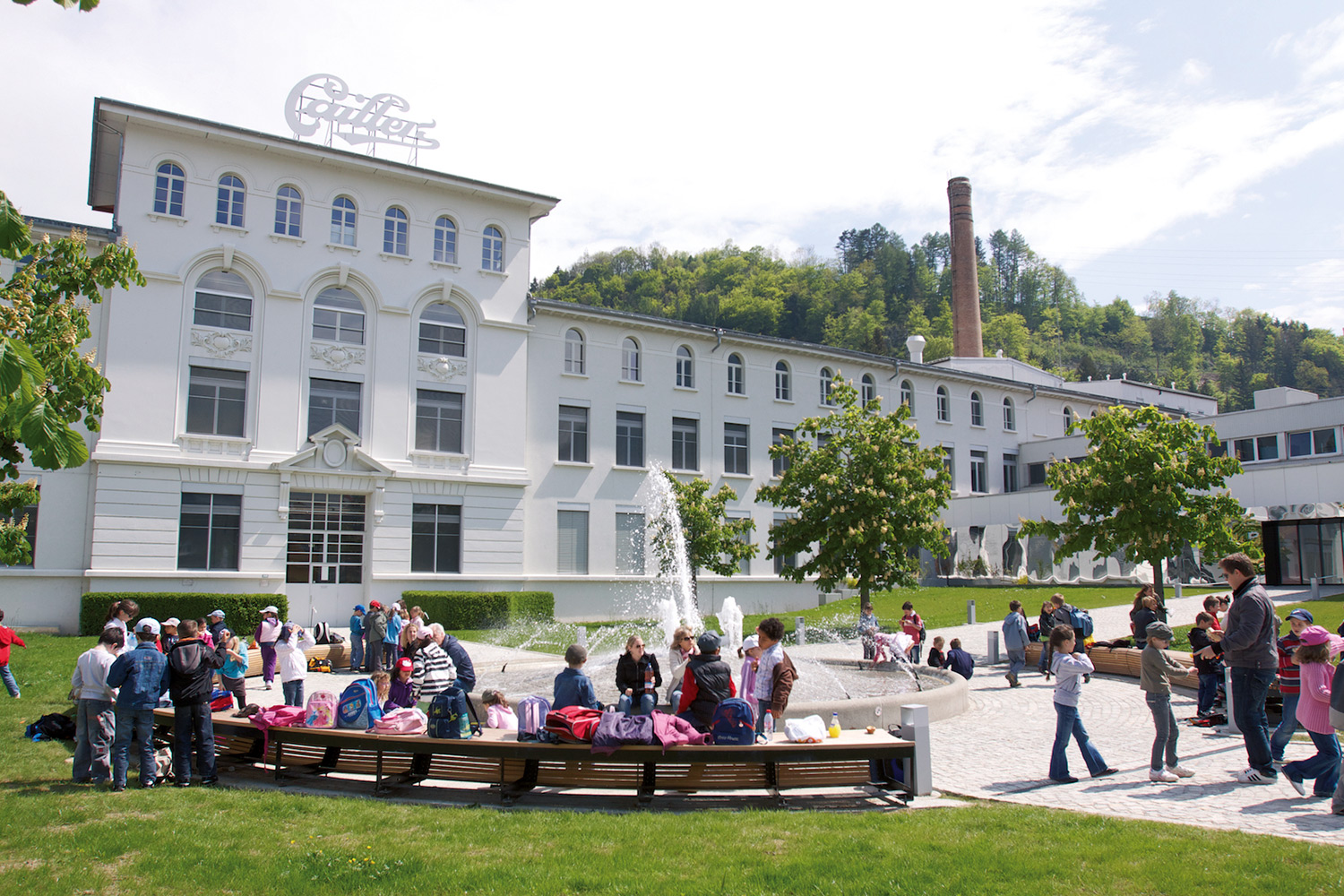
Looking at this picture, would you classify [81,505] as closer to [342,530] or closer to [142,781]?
[342,530]

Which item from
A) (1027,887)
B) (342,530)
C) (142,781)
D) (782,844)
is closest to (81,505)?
(342,530)

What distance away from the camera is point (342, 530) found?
1202 inches

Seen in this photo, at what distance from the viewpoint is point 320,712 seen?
9797 mm

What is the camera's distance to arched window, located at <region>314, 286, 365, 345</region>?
30.9 meters

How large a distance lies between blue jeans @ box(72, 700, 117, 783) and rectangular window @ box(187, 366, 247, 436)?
71.1 feet

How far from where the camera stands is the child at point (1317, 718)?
826 cm

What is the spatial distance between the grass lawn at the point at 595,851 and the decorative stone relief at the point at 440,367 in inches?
972

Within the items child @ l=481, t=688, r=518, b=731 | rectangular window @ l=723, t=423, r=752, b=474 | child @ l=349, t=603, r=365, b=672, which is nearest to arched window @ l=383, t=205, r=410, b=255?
rectangular window @ l=723, t=423, r=752, b=474

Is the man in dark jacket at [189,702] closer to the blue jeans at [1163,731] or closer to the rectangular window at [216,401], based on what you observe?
the blue jeans at [1163,731]

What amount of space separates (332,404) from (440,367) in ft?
12.9

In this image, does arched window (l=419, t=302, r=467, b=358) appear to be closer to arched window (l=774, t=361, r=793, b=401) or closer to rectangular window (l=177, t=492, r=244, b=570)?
rectangular window (l=177, t=492, r=244, b=570)

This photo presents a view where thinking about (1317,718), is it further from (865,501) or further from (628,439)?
(628,439)

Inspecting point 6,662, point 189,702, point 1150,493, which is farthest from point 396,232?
point 189,702

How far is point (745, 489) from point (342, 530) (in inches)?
678
